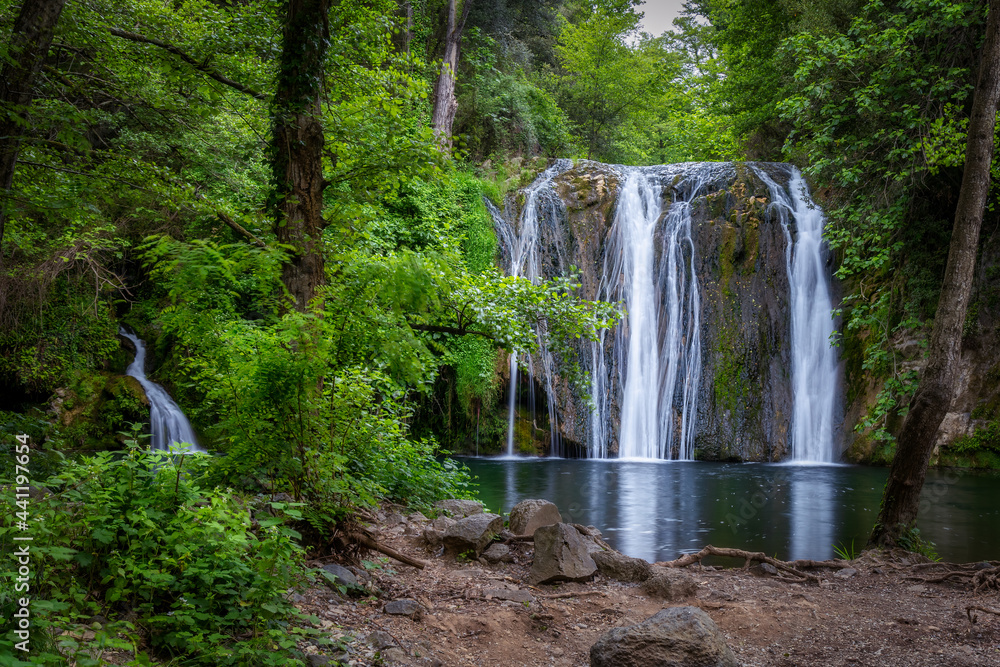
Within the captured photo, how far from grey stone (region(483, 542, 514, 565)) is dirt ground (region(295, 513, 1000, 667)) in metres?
0.10

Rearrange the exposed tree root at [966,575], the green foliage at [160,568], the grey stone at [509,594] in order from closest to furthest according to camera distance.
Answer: the green foliage at [160,568] < the grey stone at [509,594] < the exposed tree root at [966,575]

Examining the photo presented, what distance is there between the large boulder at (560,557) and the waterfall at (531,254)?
10.1 m

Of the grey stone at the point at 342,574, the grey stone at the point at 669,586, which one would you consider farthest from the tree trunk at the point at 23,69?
the grey stone at the point at 669,586

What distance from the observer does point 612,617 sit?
4.38 meters

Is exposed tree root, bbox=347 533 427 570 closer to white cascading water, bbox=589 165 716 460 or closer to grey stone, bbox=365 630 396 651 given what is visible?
grey stone, bbox=365 630 396 651

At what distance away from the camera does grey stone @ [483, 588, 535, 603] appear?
14.5 feet

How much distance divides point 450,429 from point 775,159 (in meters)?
14.4

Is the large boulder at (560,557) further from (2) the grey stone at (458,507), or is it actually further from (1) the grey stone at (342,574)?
(2) the grey stone at (458,507)

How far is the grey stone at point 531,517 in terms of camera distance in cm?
586

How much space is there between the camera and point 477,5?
1870cm

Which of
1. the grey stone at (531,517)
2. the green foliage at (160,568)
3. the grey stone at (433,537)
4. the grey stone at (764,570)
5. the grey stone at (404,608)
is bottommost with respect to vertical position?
the grey stone at (764,570)

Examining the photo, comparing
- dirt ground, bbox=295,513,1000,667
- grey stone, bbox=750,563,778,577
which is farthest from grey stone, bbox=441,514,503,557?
grey stone, bbox=750,563,778,577

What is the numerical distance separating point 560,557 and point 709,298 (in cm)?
1270

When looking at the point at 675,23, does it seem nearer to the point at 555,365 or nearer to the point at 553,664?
the point at 555,365
